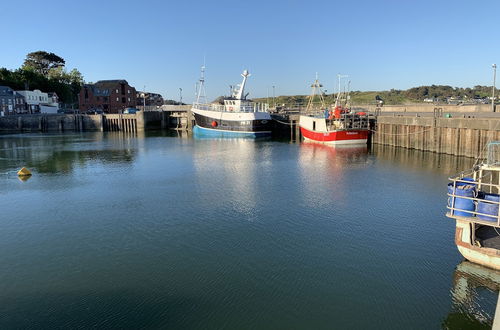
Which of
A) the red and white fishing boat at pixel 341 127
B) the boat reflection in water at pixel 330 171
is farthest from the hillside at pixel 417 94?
the boat reflection in water at pixel 330 171

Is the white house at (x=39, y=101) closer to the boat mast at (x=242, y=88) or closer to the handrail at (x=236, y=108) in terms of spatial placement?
the handrail at (x=236, y=108)

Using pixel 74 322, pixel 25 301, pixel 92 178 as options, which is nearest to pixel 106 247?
pixel 25 301

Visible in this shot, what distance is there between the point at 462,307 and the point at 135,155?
43433mm

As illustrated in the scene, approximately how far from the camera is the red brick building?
11538 centimetres

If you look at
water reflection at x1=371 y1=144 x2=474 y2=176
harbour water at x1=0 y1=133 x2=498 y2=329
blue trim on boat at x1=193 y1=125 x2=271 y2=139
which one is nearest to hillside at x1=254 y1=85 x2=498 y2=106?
blue trim on boat at x1=193 y1=125 x2=271 y2=139

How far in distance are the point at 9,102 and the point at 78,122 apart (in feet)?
73.2

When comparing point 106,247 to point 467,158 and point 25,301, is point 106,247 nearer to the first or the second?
point 25,301

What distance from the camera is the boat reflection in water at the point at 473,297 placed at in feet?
37.4

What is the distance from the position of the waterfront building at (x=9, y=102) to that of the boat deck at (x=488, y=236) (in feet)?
352

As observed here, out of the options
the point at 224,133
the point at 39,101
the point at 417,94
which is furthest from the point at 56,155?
the point at 417,94

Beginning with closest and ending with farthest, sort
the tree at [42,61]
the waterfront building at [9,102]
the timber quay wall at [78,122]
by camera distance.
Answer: the timber quay wall at [78,122]
the waterfront building at [9,102]
the tree at [42,61]

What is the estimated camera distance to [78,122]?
307 feet

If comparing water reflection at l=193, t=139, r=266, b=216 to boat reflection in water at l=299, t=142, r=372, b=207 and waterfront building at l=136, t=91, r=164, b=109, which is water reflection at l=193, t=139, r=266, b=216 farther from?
waterfront building at l=136, t=91, r=164, b=109

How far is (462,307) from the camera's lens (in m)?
12.1
